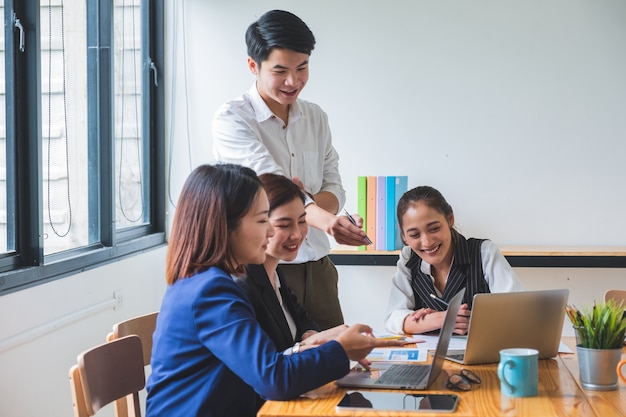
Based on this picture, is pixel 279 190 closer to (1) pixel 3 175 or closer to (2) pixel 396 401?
(2) pixel 396 401

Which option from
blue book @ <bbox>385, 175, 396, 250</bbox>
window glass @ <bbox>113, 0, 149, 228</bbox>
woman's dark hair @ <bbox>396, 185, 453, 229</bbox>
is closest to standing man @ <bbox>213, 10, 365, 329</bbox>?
woman's dark hair @ <bbox>396, 185, 453, 229</bbox>

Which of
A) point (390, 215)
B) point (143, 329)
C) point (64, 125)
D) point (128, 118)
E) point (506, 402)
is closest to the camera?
point (506, 402)

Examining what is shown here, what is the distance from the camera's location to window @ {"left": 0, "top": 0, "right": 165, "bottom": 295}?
258 centimetres

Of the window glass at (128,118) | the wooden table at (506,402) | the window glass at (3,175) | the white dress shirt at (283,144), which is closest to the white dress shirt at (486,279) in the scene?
the white dress shirt at (283,144)

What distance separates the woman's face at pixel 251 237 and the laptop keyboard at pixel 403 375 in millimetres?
387

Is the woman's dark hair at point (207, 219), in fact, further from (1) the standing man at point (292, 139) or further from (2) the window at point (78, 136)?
(2) the window at point (78, 136)

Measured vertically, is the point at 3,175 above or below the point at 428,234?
above

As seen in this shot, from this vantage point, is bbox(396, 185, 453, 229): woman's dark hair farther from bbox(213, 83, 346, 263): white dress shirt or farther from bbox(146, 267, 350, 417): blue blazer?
bbox(146, 267, 350, 417): blue blazer

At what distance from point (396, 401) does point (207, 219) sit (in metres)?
0.55

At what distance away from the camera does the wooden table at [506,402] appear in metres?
1.47

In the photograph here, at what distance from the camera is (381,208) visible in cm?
365

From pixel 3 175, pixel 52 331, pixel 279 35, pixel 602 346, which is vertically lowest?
pixel 52 331

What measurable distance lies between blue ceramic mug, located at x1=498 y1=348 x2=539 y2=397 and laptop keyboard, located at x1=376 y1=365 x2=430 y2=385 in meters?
0.20

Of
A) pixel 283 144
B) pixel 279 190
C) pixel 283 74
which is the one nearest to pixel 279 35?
pixel 283 74
